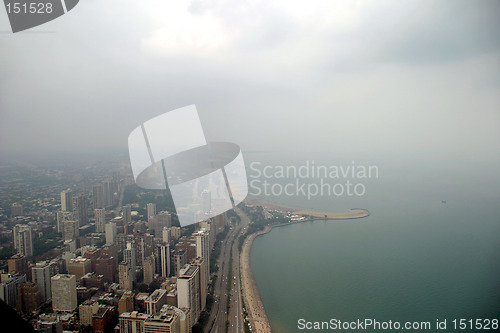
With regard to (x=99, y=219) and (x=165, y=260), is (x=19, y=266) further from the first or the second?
(x=99, y=219)

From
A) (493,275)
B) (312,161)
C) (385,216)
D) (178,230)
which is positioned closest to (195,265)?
(178,230)

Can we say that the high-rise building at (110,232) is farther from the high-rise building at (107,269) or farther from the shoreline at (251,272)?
the shoreline at (251,272)

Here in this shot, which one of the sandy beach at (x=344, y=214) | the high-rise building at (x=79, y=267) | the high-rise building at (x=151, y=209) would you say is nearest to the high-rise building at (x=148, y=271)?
the high-rise building at (x=79, y=267)

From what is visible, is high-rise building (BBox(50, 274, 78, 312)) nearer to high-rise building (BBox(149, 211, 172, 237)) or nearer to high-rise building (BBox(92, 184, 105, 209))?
high-rise building (BBox(149, 211, 172, 237))

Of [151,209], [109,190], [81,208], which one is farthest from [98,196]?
[151,209]

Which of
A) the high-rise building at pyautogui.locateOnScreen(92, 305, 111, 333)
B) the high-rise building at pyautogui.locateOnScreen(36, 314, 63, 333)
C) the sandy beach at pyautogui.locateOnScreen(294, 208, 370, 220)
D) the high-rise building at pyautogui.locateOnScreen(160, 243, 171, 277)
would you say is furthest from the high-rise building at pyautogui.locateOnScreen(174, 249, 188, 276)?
the sandy beach at pyautogui.locateOnScreen(294, 208, 370, 220)
